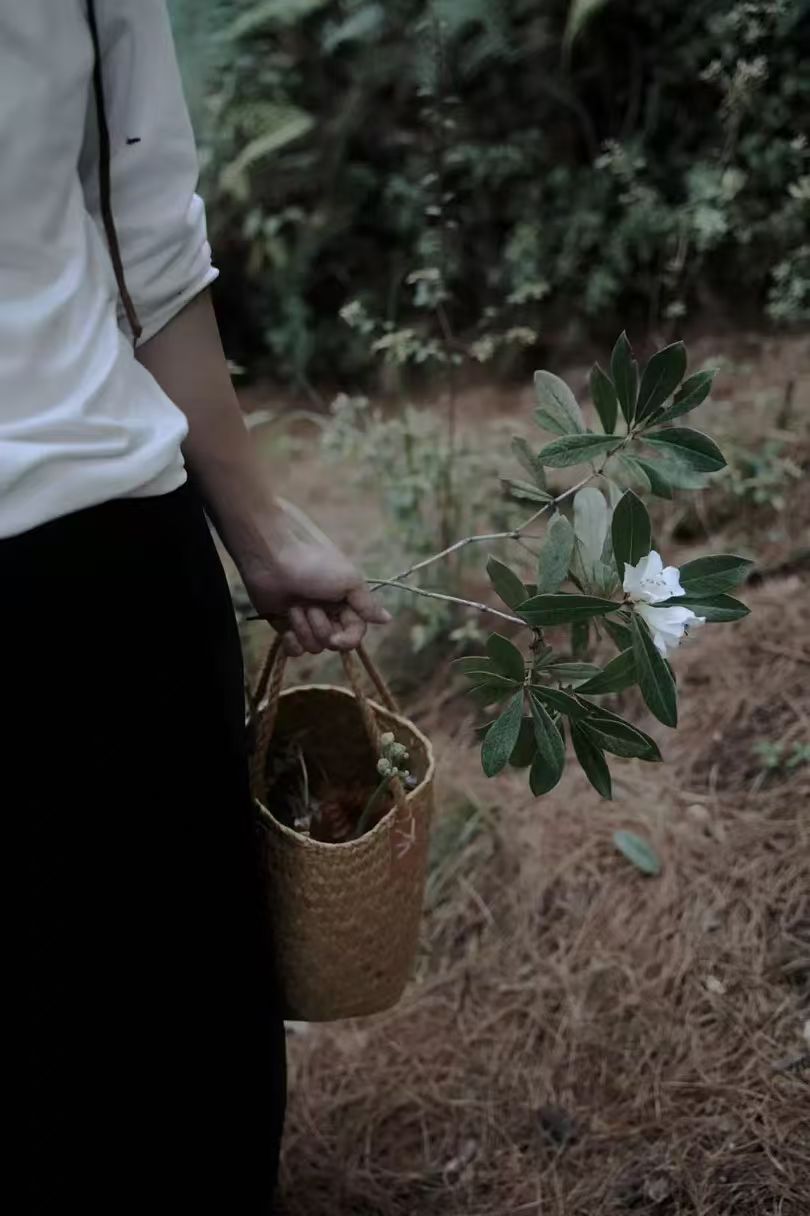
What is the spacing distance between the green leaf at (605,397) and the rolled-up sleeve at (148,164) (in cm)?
34

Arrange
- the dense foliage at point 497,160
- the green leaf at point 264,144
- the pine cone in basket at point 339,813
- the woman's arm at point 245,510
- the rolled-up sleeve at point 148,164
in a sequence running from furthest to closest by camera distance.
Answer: the green leaf at point 264,144
the dense foliage at point 497,160
the pine cone in basket at point 339,813
the woman's arm at point 245,510
the rolled-up sleeve at point 148,164

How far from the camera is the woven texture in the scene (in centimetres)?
94

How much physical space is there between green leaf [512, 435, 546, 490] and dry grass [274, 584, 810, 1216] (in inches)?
32.1

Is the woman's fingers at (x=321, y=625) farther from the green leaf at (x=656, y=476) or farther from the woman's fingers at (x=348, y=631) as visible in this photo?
the green leaf at (x=656, y=476)

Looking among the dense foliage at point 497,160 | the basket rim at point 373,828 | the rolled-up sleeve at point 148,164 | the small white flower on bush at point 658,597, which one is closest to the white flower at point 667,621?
the small white flower on bush at point 658,597

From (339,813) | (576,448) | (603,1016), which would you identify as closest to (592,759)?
(576,448)

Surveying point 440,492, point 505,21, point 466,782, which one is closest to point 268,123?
point 505,21

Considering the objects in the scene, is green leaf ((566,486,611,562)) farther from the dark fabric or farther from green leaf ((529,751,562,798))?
the dark fabric

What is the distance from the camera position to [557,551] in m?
0.80

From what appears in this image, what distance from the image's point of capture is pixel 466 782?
1.85 m

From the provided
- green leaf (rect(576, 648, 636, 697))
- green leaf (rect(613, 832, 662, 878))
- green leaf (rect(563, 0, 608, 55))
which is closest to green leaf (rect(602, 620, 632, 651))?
green leaf (rect(576, 648, 636, 697))

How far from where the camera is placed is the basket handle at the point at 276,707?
95 centimetres

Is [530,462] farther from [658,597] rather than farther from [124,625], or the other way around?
[124,625]

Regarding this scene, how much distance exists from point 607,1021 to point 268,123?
324 cm
